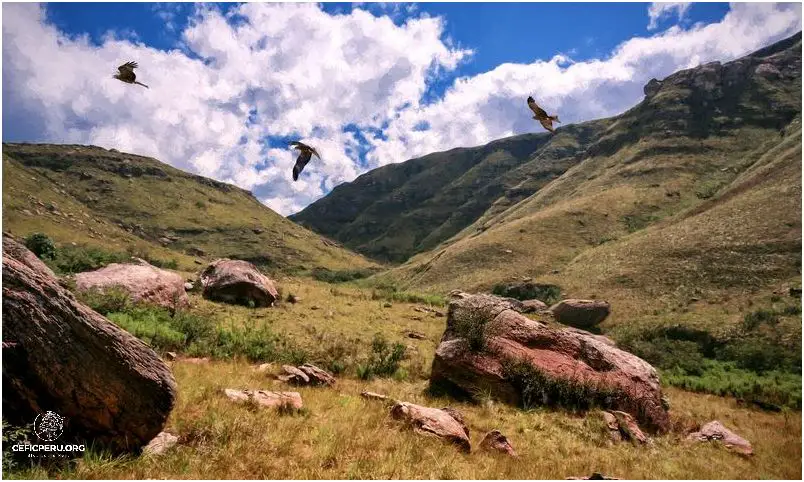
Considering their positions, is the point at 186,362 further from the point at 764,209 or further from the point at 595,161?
the point at 595,161

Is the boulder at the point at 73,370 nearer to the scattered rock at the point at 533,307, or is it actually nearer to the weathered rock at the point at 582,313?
the weathered rock at the point at 582,313

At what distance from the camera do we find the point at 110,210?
3551 inches

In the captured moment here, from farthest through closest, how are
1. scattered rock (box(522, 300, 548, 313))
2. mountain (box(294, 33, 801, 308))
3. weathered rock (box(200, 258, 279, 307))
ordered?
mountain (box(294, 33, 801, 308))
scattered rock (box(522, 300, 548, 313))
weathered rock (box(200, 258, 279, 307))

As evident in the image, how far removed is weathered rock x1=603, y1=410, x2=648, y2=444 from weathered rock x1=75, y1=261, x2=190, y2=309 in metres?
15.8

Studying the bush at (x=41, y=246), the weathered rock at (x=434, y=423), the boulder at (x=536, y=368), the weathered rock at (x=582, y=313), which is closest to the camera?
the weathered rock at (x=434, y=423)

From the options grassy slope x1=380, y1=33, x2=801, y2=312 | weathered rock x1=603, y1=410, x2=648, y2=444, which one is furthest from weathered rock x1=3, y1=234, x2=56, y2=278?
grassy slope x1=380, y1=33, x2=801, y2=312

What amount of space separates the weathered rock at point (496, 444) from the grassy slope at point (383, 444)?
271 mm

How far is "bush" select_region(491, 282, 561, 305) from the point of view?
A: 45.7 metres

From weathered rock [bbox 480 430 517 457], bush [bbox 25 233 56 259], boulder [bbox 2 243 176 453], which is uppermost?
bush [bbox 25 233 56 259]

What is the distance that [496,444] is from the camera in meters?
8.66

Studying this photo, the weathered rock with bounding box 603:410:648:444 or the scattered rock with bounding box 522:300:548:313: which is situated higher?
the scattered rock with bounding box 522:300:548:313

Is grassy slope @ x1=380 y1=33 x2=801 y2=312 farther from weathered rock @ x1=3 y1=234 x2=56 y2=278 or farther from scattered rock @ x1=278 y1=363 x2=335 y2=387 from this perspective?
weathered rock @ x1=3 y1=234 x2=56 y2=278

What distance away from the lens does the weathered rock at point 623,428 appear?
11383mm

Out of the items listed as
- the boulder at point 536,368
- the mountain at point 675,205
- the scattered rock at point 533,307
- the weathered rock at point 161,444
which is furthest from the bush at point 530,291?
the weathered rock at point 161,444
